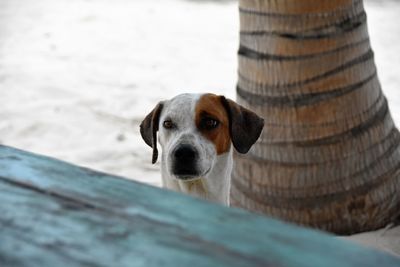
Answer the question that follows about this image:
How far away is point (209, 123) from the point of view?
2857 mm

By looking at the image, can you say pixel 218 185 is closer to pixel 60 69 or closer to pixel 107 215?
pixel 107 215

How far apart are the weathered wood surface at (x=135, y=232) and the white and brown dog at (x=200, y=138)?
139cm

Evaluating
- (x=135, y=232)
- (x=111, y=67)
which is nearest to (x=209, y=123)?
(x=135, y=232)

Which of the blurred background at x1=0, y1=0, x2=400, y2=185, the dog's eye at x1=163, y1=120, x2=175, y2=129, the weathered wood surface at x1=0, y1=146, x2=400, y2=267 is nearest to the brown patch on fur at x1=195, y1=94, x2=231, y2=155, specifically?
the dog's eye at x1=163, y1=120, x2=175, y2=129

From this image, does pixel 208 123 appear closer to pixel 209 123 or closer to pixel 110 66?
pixel 209 123

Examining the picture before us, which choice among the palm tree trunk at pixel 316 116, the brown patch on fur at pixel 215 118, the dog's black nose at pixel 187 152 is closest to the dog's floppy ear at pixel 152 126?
the brown patch on fur at pixel 215 118

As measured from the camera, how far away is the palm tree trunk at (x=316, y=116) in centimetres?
362

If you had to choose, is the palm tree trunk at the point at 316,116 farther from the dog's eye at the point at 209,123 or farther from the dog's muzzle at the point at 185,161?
the dog's muzzle at the point at 185,161

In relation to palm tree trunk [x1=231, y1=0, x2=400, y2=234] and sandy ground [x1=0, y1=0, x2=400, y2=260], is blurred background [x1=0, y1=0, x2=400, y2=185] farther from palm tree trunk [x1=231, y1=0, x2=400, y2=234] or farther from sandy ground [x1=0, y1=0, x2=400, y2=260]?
palm tree trunk [x1=231, y1=0, x2=400, y2=234]

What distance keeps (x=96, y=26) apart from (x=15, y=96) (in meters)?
2.83

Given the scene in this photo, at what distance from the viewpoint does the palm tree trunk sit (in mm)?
3619

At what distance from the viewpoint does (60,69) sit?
754 cm

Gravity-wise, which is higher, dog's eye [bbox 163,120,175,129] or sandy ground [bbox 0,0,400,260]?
dog's eye [bbox 163,120,175,129]

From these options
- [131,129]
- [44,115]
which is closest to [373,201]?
[131,129]
